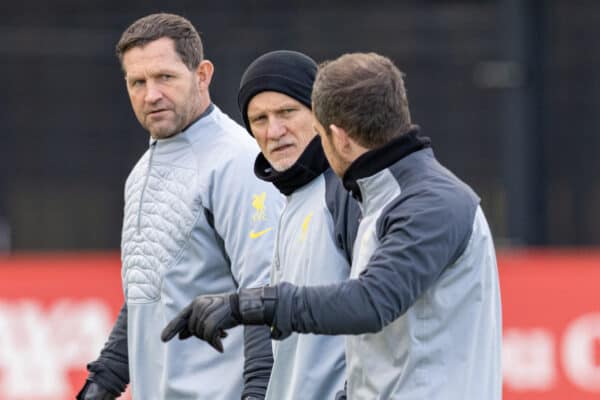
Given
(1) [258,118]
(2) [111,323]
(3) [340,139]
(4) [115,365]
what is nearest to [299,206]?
(1) [258,118]

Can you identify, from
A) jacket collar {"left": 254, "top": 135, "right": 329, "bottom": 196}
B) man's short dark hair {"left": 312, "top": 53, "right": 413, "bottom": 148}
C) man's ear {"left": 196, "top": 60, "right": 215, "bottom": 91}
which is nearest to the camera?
man's short dark hair {"left": 312, "top": 53, "right": 413, "bottom": 148}

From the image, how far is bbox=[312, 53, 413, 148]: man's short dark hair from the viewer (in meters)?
3.15

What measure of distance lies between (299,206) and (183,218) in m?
0.51

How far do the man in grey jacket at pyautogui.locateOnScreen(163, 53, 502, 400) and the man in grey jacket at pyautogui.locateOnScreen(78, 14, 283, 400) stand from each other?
0.78m

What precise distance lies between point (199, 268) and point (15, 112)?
8.10 metres

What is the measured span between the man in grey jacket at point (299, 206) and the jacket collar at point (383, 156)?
0.31 metres

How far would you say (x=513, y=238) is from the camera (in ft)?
36.1

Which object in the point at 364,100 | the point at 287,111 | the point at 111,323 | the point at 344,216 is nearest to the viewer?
the point at 364,100

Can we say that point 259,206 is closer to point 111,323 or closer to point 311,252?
point 311,252

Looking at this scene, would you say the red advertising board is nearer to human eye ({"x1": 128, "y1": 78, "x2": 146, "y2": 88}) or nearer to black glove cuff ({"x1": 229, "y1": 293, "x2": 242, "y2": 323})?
human eye ({"x1": 128, "y1": 78, "x2": 146, "y2": 88})

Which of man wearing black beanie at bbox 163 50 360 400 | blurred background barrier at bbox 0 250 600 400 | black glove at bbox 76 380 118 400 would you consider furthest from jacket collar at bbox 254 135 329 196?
blurred background barrier at bbox 0 250 600 400

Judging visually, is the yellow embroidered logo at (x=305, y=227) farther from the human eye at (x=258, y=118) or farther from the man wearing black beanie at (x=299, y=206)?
the human eye at (x=258, y=118)

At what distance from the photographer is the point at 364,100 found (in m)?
3.15

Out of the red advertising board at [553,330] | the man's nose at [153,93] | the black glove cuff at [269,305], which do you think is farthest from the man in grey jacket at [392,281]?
the red advertising board at [553,330]
